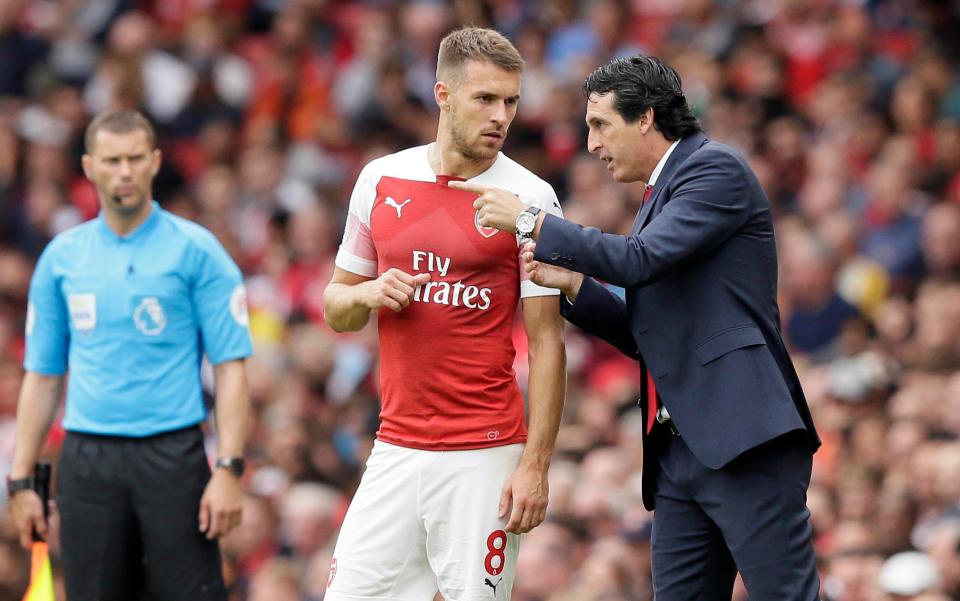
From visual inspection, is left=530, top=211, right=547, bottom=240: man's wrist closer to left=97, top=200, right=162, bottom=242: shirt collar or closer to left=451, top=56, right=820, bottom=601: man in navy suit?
left=451, top=56, right=820, bottom=601: man in navy suit

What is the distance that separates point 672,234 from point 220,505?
2.45m

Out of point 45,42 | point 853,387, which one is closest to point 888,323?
point 853,387

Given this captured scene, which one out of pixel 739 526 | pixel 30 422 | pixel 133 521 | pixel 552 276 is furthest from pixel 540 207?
pixel 30 422

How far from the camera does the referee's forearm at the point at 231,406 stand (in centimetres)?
636

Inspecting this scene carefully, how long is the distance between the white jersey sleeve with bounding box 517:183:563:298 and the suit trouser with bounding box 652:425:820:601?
0.65m

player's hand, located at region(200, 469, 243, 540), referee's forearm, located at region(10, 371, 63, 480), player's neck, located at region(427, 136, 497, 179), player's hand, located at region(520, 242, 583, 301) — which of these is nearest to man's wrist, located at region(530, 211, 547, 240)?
player's hand, located at region(520, 242, 583, 301)

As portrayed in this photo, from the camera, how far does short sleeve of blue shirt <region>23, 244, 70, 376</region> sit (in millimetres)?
6441

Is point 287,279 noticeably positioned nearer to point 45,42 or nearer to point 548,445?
point 45,42

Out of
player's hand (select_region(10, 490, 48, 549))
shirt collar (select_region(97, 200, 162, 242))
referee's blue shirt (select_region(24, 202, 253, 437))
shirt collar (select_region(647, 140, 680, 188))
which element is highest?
shirt collar (select_region(647, 140, 680, 188))

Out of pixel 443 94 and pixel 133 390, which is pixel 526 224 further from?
pixel 133 390

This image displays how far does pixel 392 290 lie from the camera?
5.12 metres

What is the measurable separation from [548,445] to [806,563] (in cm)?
97

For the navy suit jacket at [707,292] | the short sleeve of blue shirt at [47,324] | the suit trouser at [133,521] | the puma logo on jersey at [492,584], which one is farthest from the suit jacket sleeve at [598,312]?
the short sleeve of blue shirt at [47,324]

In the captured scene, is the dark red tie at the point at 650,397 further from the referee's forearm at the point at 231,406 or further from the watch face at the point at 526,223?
the referee's forearm at the point at 231,406
